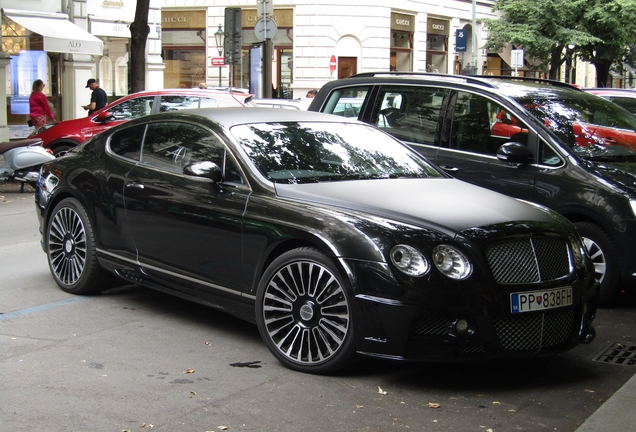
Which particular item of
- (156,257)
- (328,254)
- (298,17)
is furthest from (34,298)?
(298,17)

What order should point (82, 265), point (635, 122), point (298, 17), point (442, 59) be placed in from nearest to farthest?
1. point (82, 265)
2. point (635, 122)
3. point (298, 17)
4. point (442, 59)

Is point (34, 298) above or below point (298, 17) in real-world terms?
below

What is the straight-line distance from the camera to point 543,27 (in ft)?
142

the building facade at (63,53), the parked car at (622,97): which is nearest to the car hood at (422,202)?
the parked car at (622,97)

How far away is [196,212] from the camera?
641cm

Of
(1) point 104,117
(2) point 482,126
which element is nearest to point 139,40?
(1) point 104,117

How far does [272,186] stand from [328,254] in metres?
0.76

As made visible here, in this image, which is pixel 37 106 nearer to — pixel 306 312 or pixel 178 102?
pixel 178 102

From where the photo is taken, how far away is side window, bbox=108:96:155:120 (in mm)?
17031

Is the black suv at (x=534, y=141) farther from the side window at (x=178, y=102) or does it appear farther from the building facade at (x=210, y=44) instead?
the building facade at (x=210, y=44)

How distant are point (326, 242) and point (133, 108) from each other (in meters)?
12.4

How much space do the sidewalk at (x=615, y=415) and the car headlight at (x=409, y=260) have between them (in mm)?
1154

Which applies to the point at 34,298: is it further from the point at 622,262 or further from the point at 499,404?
the point at 622,262

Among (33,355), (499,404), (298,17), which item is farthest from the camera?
(298,17)
